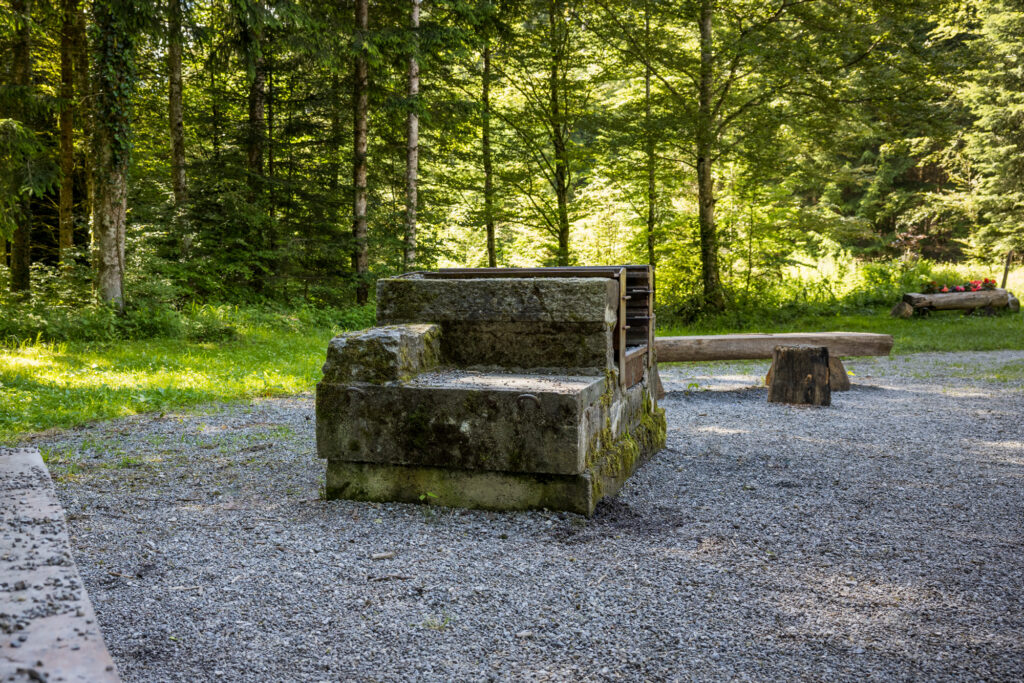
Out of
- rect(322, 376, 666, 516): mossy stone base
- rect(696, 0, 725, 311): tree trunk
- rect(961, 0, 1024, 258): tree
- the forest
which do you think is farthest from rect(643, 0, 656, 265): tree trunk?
rect(961, 0, 1024, 258): tree

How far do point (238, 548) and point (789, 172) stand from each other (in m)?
14.7

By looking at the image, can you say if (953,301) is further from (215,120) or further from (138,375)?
(215,120)

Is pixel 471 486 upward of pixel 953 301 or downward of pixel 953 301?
downward

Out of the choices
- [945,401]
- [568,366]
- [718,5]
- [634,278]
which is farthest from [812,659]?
[718,5]

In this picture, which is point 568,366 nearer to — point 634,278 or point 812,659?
point 634,278

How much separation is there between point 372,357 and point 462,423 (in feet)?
2.20

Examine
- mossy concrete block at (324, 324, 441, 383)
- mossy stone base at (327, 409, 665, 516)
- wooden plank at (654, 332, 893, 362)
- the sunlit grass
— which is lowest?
mossy stone base at (327, 409, 665, 516)

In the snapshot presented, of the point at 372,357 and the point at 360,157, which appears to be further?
the point at 360,157

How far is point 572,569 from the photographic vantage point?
3553 mm

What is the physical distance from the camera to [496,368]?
4.93 metres

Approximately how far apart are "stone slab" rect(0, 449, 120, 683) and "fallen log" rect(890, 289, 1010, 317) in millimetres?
17621

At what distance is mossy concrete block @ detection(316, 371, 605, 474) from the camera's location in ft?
13.5

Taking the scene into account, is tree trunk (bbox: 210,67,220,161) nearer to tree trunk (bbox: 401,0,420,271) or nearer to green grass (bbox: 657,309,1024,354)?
tree trunk (bbox: 401,0,420,271)

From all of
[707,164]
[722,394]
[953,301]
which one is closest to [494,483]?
[722,394]
